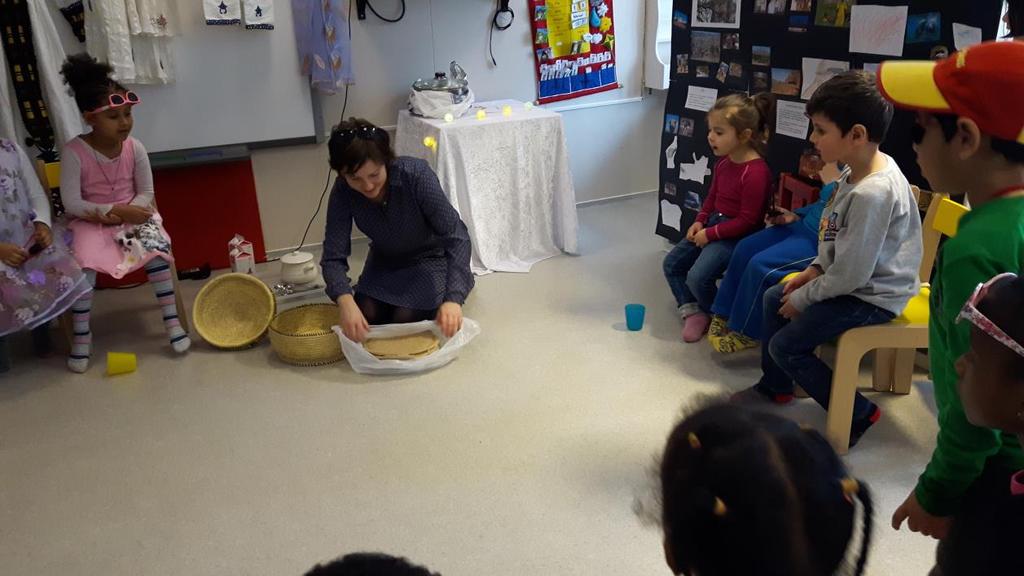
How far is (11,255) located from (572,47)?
2.84 meters

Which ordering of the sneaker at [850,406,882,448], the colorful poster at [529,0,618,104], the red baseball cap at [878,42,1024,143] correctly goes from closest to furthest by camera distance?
the red baseball cap at [878,42,1024,143], the sneaker at [850,406,882,448], the colorful poster at [529,0,618,104]

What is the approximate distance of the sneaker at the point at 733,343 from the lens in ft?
9.41

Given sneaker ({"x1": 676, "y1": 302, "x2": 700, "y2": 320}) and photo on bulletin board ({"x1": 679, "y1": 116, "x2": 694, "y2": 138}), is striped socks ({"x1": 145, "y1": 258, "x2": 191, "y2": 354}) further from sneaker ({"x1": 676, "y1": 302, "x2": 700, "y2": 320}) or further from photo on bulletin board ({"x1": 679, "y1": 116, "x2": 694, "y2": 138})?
photo on bulletin board ({"x1": 679, "y1": 116, "x2": 694, "y2": 138})

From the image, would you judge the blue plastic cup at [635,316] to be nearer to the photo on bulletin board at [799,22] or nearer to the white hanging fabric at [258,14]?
the photo on bulletin board at [799,22]

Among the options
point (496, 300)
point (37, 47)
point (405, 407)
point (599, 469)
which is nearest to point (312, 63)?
point (37, 47)

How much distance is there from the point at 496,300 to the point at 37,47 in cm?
207

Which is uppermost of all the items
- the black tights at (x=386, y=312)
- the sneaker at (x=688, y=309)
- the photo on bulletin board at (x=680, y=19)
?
the photo on bulletin board at (x=680, y=19)

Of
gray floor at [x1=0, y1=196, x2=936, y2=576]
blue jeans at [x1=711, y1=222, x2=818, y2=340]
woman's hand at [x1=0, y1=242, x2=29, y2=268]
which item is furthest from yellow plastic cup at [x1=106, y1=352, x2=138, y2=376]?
blue jeans at [x1=711, y1=222, x2=818, y2=340]

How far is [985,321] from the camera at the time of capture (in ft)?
3.16

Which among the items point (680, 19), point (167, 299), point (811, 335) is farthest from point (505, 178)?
point (811, 335)

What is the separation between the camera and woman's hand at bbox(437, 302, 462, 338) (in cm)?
279

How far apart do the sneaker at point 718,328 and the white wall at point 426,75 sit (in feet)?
6.32

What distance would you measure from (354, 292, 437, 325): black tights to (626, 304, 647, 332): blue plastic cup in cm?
71

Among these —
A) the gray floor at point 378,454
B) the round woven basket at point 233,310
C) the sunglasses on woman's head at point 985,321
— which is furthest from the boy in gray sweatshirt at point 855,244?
the round woven basket at point 233,310
